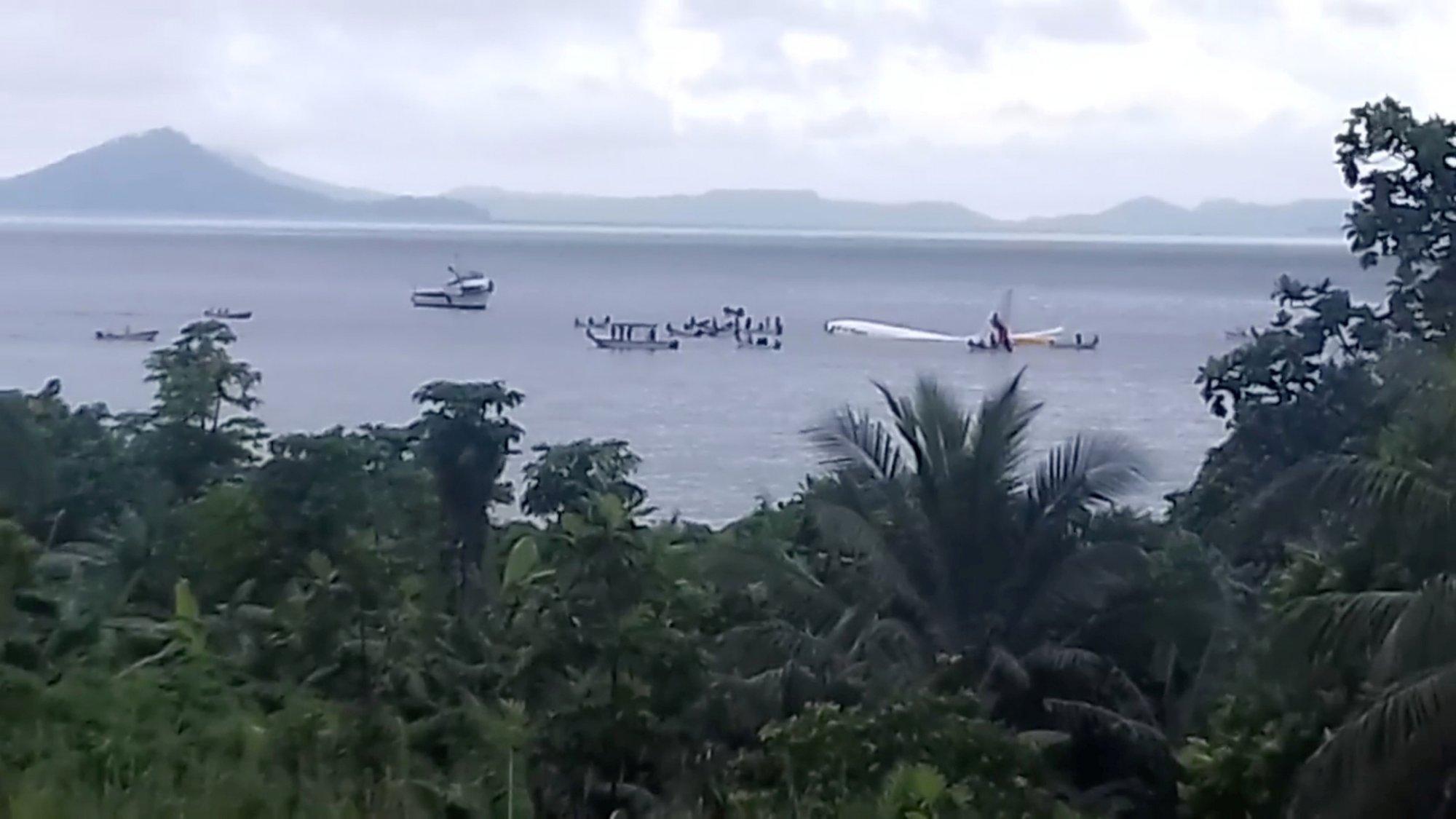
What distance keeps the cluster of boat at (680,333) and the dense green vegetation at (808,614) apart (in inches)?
2052

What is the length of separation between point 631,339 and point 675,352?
3.26m

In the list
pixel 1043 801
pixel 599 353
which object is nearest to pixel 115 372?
pixel 599 353

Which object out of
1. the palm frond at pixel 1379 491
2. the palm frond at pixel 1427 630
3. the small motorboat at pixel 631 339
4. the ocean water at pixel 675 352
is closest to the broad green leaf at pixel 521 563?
the ocean water at pixel 675 352

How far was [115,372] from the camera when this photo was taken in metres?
56.8

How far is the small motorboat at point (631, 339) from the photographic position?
233 feet

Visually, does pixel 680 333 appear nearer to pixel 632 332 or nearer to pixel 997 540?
pixel 632 332

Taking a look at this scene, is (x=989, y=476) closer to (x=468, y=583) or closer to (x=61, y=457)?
(x=468, y=583)

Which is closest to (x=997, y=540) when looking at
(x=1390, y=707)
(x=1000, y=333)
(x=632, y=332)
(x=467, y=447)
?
(x=1390, y=707)

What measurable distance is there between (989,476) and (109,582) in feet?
20.9

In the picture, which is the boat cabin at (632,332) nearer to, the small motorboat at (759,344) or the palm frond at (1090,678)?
the small motorboat at (759,344)

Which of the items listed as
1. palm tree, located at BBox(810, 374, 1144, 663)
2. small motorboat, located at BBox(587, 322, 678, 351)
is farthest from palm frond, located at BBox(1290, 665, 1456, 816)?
small motorboat, located at BBox(587, 322, 678, 351)

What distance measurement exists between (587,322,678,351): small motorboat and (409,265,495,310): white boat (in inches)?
636

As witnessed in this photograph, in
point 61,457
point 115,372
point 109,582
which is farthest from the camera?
point 115,372

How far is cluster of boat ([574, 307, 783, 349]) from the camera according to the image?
7206 centimetres
